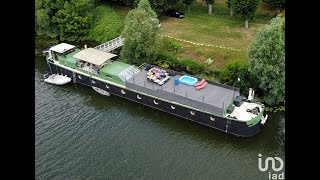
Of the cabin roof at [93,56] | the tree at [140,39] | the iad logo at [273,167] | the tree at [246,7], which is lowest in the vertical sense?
the iad logo at [273,167]

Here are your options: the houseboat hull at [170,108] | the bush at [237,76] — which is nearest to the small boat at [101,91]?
the houseboat hull at [170,108]

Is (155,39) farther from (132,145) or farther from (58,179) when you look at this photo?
(58,179)

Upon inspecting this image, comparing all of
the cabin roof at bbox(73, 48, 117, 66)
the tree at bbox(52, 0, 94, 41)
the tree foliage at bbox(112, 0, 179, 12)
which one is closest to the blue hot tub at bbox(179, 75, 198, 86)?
the cabin roof at bbox(73, 48, 117, 66)

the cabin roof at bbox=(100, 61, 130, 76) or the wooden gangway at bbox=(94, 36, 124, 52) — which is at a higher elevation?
the wooden gangway at bbox=(94, 36, 124, 52)

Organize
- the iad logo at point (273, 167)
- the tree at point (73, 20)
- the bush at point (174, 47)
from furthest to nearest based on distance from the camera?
the tree at point (73, 20) < the bush at point (174, 47) < the iad logo at point (273, 167)

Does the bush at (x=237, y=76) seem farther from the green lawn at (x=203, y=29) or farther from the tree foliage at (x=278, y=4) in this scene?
the tree foliage at (x=278, y=4)

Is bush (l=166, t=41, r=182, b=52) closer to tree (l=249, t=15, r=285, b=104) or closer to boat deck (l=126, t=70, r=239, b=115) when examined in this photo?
boat deck (l=126, t=70, r=239, b=115)

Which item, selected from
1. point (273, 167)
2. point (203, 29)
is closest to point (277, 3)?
point (203, 29)
